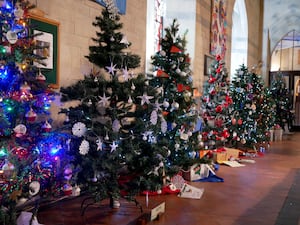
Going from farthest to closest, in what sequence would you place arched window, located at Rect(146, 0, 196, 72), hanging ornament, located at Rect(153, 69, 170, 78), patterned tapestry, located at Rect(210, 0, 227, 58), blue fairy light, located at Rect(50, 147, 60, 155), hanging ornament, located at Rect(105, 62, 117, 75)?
patterned tapestry, located at Rect(210, 0, 227, 58) < arched window, located at Rect(146, 0, 196, 72) < hanging ornament, located at Rect(153, 69, 170, 78) < hanging ornament, located at Rect(105, 62, 117, 75) < blue fairy light, located at Rect(50, 147, 60, 155)

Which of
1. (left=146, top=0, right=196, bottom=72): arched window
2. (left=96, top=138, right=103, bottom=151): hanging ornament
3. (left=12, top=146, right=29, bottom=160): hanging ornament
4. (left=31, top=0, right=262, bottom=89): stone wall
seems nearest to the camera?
(left=12, top=146, right=29, bottom=160): hanging ornament

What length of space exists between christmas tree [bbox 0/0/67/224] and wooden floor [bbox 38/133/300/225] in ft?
3.15

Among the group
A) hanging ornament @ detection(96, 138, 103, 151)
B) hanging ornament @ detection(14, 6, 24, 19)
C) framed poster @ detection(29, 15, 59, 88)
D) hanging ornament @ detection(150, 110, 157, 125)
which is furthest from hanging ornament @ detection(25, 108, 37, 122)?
hanging ornament @ detection(150, 110, 157, 125)

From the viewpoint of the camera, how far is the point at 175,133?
4934mm

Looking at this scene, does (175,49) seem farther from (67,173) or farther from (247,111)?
(247,111)

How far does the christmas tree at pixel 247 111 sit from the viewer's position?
8086 millimetres

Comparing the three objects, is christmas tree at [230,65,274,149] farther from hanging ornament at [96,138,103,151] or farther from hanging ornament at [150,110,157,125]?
hanging ornament at [96,138,103,151]

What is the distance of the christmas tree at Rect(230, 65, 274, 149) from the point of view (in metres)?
8.09

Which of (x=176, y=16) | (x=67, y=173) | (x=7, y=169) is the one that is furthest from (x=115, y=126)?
(x=176, y=16)

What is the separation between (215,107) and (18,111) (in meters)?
4.78

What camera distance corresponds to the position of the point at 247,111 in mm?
8297

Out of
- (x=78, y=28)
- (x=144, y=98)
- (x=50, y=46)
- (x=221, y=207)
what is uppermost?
(x=78, y=28)

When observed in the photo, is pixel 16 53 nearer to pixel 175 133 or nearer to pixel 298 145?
pixel 175 133

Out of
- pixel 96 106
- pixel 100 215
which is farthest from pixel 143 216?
pixel 96 106
